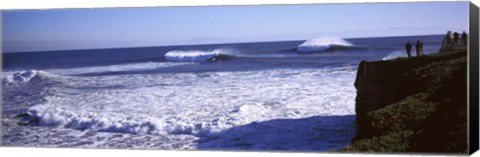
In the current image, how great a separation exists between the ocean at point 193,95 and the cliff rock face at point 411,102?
0.45 ft

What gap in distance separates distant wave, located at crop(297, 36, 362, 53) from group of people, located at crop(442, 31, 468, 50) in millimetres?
952

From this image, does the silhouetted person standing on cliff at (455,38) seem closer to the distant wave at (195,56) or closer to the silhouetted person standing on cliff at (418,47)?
the silhouetted person standing on cliff at (418,47)

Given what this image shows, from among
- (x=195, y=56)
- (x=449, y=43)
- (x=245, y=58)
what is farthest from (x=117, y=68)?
(x=449, y=43)

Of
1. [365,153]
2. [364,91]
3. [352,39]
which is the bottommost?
[365,153]

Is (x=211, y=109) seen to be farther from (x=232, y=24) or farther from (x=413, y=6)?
(x=413, y=6)

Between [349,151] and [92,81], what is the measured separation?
3.32 metres

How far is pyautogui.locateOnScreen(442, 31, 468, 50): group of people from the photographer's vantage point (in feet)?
28.5

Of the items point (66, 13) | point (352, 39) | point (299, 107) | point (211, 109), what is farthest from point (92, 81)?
point (352, 39)

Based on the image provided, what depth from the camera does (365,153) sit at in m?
8.99

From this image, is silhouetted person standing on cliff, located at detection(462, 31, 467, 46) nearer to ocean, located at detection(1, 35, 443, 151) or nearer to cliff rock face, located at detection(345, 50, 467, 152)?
cliff rock face, located at detection(345, 50, 467, 152)

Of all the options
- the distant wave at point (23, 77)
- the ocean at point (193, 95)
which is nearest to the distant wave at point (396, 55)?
the ocean at point (193, 95)

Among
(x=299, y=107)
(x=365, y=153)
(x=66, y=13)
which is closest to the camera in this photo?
(x=365, y=153)

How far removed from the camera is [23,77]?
34.8 feet

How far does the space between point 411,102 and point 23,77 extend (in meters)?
4.83
